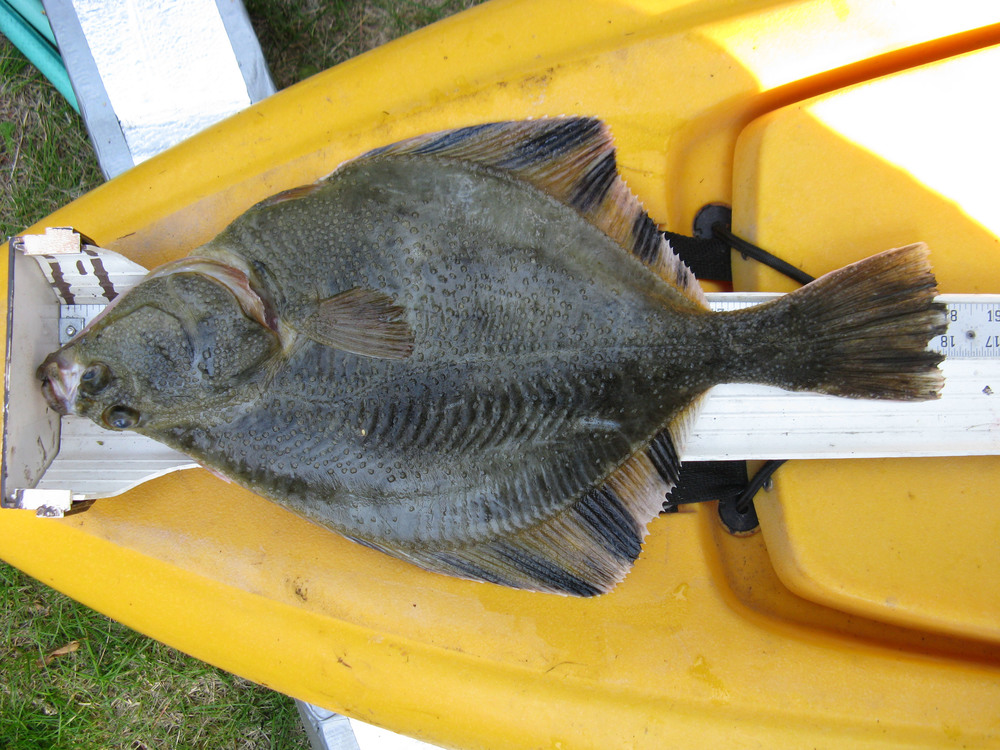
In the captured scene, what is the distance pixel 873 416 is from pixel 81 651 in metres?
3.11

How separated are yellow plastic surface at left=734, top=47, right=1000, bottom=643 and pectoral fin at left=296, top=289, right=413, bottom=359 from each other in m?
1.05

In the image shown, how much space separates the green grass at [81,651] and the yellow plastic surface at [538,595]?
825 millimetres

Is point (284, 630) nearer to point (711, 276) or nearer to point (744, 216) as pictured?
point (711, 276)

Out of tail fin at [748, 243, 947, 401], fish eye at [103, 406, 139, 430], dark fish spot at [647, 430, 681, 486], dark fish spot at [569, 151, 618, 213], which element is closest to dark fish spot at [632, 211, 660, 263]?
dark fish spot at [569, 151, 618, 213]

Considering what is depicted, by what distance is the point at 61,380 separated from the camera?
60.6 inches

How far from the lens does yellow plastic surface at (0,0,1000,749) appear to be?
5.82 ft

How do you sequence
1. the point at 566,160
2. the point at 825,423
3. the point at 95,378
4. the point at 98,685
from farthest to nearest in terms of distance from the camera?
the point at 98,685
the point at 825,423
the point at 566,160
the point at 95,378

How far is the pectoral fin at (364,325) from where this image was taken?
1523 millimetres

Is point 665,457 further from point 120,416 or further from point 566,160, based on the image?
point 120,416

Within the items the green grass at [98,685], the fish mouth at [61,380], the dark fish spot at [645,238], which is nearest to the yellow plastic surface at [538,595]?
the dark fish spot at [645,238]

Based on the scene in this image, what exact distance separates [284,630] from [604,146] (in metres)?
1.69

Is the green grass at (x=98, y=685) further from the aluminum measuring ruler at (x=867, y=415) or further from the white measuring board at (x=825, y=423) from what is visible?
the aluminum measuring ruler at (x=867, y=415)

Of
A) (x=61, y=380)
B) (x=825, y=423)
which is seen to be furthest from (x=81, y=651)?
(x=825, y=423)

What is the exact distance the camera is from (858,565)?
180 cm
